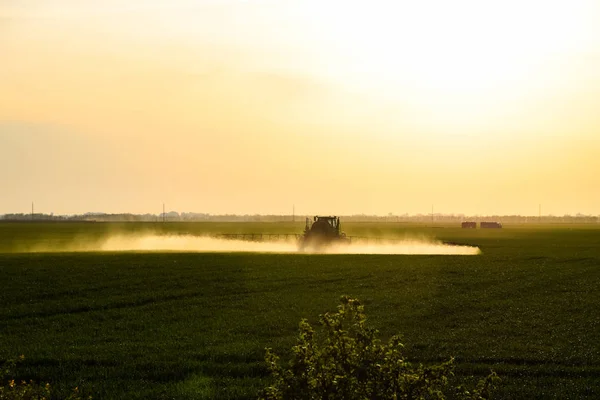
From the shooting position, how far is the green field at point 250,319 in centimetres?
1792

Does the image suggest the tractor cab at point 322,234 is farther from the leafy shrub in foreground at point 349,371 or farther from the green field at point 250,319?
the leafy shrub in foreground at point 349,371

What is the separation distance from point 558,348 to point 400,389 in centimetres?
1654

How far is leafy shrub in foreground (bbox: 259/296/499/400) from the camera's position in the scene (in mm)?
7230

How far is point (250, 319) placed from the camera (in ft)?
87.1

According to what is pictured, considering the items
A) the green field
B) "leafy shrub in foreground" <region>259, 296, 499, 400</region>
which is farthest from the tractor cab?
"leafy shrub in foreground" <region>259, 296, 499, 400</region>

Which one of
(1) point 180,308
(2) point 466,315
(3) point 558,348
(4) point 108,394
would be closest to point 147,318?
(1) point 180,308

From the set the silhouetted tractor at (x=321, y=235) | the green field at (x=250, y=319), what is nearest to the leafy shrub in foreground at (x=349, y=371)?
the green field at (x=250, y=319)

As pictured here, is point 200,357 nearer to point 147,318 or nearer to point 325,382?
point 147,318

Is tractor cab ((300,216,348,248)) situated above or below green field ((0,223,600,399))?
above

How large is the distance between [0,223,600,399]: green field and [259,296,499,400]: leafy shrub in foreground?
361 inches

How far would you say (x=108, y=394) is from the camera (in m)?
16.0

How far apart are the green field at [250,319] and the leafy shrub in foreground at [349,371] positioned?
30.1ft

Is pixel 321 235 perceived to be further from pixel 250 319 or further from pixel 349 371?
pixel 349 371

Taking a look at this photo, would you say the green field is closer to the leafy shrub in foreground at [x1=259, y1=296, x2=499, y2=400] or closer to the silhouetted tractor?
the leafy shrub in foreground at [x1=259, y1=296, x2=499, y2=400]
